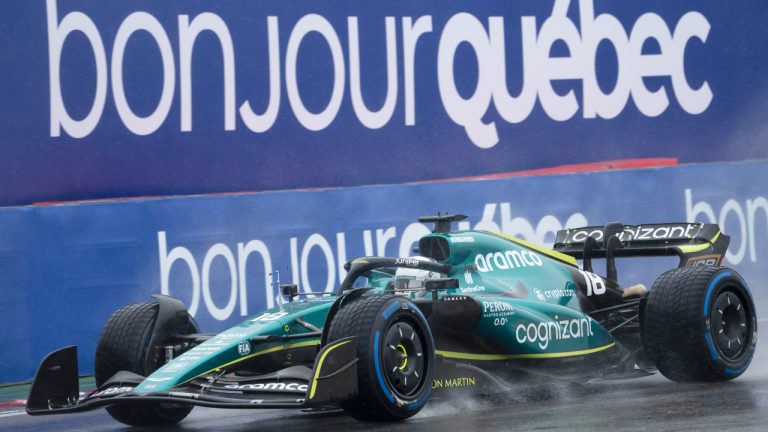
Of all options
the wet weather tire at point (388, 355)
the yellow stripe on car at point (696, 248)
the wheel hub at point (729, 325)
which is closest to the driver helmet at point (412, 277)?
the wet weather tire at point (388, 355)

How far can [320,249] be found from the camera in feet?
39.7

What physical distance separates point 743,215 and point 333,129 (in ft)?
16.6

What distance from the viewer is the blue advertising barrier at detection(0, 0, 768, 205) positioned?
1182cm

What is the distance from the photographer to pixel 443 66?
45.8 feet

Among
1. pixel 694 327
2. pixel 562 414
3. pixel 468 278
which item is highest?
pixel 468 278

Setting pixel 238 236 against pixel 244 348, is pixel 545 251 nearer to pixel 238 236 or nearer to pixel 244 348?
pixel 244 348

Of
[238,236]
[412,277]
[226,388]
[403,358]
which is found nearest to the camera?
[226,388]

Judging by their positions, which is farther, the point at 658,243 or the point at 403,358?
the point at 658,243

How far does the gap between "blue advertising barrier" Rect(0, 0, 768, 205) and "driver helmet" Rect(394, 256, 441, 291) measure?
4.17 meters

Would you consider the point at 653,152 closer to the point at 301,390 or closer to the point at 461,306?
the point at 461,306

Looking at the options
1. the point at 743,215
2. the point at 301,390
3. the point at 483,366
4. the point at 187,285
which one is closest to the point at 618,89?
the point at 743,215

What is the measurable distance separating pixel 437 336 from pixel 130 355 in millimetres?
1976

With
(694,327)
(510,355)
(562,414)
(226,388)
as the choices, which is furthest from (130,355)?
(694,327)

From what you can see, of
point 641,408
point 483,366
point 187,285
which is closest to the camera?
point 641,408
